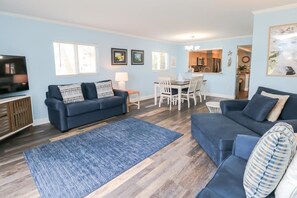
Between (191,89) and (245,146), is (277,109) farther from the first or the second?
(191,89)

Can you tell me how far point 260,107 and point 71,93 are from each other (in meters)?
3.68

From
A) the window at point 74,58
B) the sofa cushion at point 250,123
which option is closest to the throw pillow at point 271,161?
the sofa cushion at point 250,123

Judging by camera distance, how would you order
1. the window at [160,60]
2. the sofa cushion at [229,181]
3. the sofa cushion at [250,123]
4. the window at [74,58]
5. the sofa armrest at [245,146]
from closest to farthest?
the sofa cushion at [229,181] < the sofa armrest at [245,146] < the sofa cushion at [250,123] < the window at [74,58] < the window at [160,60]

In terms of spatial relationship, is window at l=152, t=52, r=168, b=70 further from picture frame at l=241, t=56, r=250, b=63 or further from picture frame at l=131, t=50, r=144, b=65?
picture frame at l=241, t=56, r=250, b=63

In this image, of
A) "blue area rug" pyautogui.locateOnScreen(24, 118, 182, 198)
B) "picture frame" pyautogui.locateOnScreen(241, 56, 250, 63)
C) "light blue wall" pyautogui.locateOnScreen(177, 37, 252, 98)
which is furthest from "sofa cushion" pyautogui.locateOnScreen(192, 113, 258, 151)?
"picture frame" pyautogui.locateOnScreen(241, 56, 250, 63)

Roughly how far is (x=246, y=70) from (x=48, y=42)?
927cm

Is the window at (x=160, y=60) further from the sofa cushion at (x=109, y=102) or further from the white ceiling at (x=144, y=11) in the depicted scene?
the sofa cushion at (x=109, y=102)

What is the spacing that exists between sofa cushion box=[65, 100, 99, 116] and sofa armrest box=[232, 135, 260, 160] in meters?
3.00

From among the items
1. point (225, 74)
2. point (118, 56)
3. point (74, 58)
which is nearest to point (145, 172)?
point (74, 58)

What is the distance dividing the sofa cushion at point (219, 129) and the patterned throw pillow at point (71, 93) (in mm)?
2624

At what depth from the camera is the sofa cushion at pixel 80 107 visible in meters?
3.53

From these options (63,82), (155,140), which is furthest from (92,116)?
(155,140)

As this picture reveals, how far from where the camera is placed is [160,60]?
7.40 m

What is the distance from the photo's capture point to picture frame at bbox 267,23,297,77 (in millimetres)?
3068
